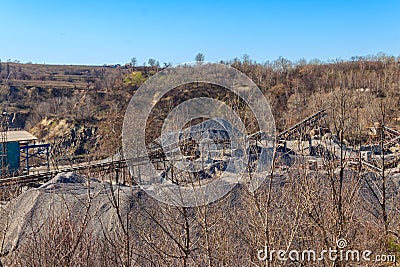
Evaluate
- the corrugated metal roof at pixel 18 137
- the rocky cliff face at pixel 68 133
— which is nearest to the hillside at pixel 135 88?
the rocky cliff face at pixel 68 133

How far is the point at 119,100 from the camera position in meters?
34.7

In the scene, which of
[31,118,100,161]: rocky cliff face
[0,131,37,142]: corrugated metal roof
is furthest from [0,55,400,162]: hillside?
[0,131,37,142]: corrugated metal roof

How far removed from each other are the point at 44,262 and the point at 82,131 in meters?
25.7

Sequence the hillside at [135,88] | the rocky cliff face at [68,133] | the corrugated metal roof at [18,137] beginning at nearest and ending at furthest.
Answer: the corrugated metal roof at [18,137] < the rocky cliff face at [68,133] < the hillside at [135,88]

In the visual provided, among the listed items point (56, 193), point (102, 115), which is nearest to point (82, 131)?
point (102, 115)

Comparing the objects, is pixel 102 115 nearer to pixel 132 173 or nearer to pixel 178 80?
pixel 178 80

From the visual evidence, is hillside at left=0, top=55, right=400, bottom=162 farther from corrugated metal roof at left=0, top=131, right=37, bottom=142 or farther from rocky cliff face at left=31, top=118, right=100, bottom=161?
corrugated metal roof at left=0, top=131, right=37, bottom=142

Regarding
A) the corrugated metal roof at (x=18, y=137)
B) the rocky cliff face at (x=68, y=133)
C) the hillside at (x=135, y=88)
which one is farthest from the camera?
the hillside at (x=135, y=88)

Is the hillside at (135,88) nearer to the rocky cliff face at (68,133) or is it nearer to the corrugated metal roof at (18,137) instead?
the rocky cliff face at (68,133)

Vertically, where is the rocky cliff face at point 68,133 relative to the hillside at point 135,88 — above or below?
below

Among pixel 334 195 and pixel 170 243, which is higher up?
pixel 334 195

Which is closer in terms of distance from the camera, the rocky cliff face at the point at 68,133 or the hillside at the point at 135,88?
the rocky cliff face at the point at 68,133

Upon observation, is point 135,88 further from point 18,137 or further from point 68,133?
point 18,137

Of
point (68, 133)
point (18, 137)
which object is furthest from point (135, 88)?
point (18, 137)
